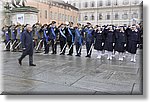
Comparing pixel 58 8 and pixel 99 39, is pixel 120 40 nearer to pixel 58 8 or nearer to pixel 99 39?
pixel 99 39

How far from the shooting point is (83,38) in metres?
8.00

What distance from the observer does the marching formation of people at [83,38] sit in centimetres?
649

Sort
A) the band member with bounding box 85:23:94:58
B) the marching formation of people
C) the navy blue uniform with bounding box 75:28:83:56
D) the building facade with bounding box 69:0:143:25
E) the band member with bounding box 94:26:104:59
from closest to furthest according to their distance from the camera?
A: the building facade with bounding box 69:0:143:25 → the marching formation of people → the band member with bounding box 94:26:104:59 → the band member with bounding box 85:23:94:58 → the navy blue uniform with bounding box 75:28:83:56

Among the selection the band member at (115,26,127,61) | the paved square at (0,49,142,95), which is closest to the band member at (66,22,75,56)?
the band member at (115,26,127,61)

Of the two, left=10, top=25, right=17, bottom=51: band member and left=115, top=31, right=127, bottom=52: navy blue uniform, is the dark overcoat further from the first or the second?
left=10, top=25, right=17, bottom=51: band member

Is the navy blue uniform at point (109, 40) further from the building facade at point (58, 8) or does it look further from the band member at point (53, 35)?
the band member at point (53, 35)

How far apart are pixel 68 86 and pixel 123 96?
0.98m

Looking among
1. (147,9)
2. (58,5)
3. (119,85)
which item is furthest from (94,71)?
(58,5)

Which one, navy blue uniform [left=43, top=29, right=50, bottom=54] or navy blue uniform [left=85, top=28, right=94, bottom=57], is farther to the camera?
navy blue uniform [left=43, top=29, right=50, bottom=54]

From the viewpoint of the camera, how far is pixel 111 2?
4094 mm

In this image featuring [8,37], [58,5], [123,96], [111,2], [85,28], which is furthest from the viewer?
[8,37]

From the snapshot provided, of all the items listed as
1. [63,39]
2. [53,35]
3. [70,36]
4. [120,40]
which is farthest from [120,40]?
[53,35]

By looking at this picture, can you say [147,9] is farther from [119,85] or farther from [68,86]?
[68,86]

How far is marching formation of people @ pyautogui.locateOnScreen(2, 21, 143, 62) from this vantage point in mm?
6488
